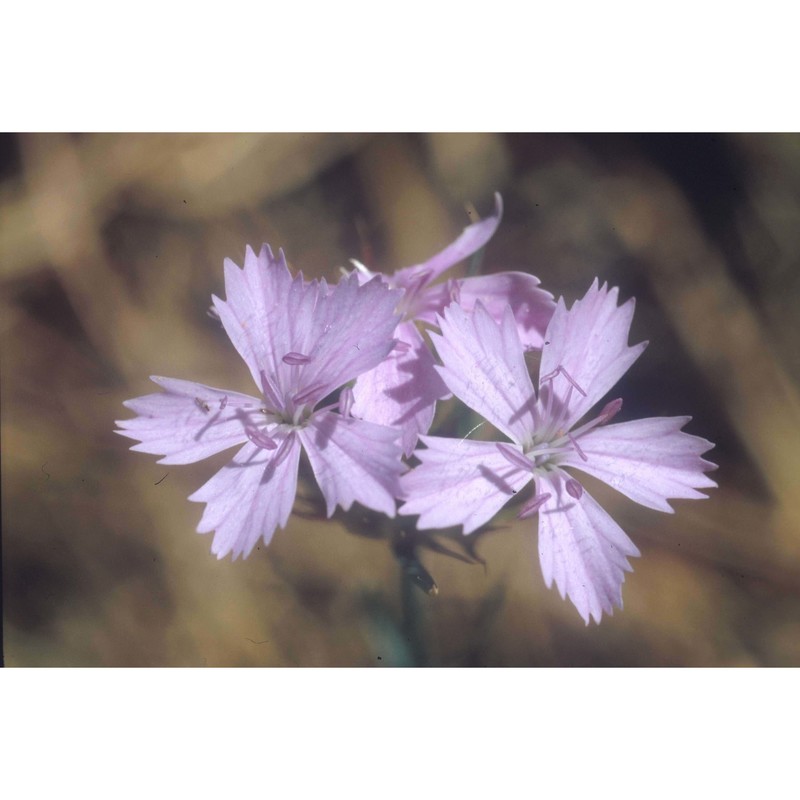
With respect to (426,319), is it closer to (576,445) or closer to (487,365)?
(487,365)

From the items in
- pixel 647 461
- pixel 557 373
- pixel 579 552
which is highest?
pixel 557 373

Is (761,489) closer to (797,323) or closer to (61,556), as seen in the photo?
(797,323)

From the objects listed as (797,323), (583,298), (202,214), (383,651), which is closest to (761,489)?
(797,323)

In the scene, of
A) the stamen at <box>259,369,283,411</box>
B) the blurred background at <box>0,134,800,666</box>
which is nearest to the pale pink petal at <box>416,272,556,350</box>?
the blurred background at <box>0,134,800,666</box>

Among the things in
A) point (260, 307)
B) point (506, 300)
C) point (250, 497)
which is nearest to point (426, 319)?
point (506, 300)

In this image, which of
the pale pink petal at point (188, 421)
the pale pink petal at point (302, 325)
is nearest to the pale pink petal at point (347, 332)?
the pale pink petal at point (302, 325)

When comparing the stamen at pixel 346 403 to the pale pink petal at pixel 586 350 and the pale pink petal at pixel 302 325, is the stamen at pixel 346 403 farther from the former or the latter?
the pale pink petal at pixel 586 350

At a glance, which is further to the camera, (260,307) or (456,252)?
(456,252)

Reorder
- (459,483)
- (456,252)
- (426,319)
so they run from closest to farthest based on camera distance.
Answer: (459,483) < (426,319) < (456,252)
